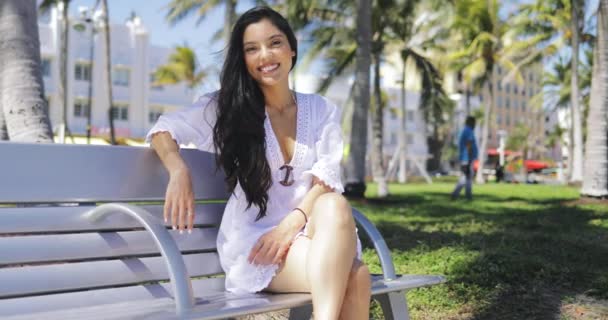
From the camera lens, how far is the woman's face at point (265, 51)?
2846 millimetres

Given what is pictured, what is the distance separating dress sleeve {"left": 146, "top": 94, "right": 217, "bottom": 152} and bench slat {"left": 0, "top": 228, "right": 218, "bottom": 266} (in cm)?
38

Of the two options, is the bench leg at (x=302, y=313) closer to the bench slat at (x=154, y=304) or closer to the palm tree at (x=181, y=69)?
the bench slat at (x=154, y=304)

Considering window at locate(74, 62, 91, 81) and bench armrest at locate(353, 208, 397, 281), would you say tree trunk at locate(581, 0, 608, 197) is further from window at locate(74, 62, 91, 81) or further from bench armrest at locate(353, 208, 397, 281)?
window at locate(74, 62, 91, 81)

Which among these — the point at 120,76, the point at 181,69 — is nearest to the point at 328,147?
the point at 181,69

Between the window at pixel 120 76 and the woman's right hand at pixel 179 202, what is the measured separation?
142ft

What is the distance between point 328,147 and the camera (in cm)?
291

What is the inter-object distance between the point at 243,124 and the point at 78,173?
0.67m

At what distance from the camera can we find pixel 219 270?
2.94m

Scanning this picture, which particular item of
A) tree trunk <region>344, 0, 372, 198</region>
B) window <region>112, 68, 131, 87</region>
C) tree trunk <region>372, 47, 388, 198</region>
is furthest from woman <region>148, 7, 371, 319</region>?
window <region>112, 68, 131, 87</region>

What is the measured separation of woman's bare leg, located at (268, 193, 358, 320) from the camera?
2.37 m

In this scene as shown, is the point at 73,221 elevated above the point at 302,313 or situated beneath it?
elevated above

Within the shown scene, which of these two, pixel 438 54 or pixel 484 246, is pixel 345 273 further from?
pixel 438 54

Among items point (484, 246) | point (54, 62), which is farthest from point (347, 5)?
point (54, 62)

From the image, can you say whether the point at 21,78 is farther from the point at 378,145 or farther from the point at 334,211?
the point at 378,145
